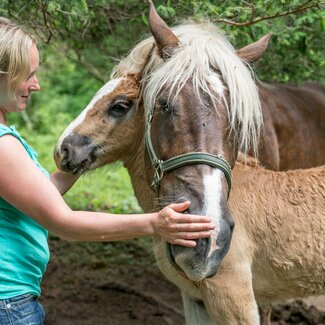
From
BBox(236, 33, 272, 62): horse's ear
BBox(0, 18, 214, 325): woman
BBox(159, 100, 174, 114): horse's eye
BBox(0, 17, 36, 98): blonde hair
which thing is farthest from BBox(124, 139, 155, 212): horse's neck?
BBox(0, 17, 36, 98): blonde hair

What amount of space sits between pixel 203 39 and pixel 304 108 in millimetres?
3642

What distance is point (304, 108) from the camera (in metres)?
6.75

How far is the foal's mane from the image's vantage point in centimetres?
312

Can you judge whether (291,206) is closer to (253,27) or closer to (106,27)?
(253,27)

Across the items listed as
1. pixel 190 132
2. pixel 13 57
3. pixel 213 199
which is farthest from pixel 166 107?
pixel 13 57

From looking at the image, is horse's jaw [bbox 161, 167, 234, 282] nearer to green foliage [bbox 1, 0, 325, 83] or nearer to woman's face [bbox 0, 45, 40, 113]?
woman's face [bbox 0, 45, 40, 113]

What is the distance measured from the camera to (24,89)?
2.70 metres

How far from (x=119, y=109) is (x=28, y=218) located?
43.2 inches

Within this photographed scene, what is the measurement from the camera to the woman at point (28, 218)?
95.0 inches

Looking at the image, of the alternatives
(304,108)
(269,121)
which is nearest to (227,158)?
(269,121)

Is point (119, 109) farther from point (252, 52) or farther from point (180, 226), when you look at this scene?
point (180, 226)

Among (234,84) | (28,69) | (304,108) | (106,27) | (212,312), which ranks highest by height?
(28,69)

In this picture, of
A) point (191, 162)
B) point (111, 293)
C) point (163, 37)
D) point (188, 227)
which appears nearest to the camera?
point (188, 227)

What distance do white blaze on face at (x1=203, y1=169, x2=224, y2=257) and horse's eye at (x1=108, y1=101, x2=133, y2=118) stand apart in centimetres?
93
